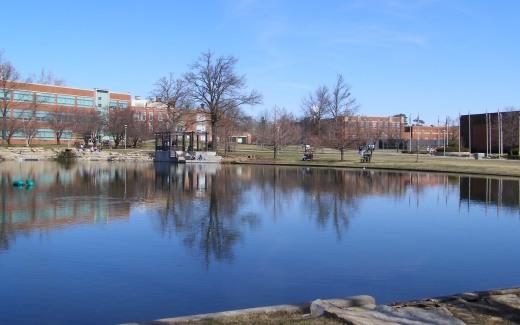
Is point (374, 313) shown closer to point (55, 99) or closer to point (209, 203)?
point (209, 203)

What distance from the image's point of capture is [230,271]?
1056 centimetres

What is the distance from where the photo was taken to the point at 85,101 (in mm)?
111062

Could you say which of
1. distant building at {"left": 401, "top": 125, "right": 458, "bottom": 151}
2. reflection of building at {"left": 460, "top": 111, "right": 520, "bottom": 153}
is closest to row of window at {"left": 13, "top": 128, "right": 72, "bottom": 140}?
reflection of building at {"left": 460, "top": 111, "right": 520, "bottom": 153}

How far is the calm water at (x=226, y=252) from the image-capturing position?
8.82 meters

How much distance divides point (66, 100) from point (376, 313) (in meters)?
107

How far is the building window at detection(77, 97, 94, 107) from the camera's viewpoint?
361 feet

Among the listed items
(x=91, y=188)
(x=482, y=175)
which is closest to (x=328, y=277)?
(x=91, y=188)

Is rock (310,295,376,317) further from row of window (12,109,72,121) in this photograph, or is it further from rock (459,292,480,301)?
row of window (12,109,72,121)

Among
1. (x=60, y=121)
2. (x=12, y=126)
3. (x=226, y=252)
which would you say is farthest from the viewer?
(x=60, y=121)

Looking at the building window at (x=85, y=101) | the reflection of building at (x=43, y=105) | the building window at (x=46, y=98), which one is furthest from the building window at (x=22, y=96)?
the building window at (x=85, y=101)

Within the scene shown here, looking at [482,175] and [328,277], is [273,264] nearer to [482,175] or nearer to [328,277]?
[328,277]

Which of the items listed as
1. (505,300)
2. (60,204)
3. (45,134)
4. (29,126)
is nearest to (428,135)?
(45,134)

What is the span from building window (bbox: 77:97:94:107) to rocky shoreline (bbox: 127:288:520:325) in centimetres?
10931

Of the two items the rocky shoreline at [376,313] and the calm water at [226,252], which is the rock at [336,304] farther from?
the calm water at [226,252]
